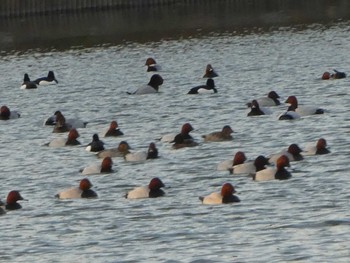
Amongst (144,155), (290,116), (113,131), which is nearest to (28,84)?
(113,131)

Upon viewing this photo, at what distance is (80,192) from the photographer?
3092 cm

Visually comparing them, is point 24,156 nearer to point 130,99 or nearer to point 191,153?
point 191,153

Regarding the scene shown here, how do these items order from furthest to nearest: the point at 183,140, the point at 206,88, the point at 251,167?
1. the point at 206,88
2. the point at 183,140
3. the point at 251,167

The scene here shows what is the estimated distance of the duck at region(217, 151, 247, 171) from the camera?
32.5 m

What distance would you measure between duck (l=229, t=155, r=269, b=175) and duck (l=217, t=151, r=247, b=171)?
17 cm

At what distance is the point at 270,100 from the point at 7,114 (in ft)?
25.5

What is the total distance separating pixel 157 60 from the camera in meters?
60.1

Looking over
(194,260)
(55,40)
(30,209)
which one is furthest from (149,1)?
(194,260)

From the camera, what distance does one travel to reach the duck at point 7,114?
44.1 meters

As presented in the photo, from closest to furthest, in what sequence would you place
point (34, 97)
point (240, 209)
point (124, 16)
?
1. point (240, 209)
2. point (34, 97)
3. point (124, 16)

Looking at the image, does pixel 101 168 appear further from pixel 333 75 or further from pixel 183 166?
pixel 333 75

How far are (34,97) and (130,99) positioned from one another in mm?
4689

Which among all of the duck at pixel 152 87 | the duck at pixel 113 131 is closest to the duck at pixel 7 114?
the duck at pixel 152 87

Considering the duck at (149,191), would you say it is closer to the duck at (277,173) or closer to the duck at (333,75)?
the duck at (277,173)
